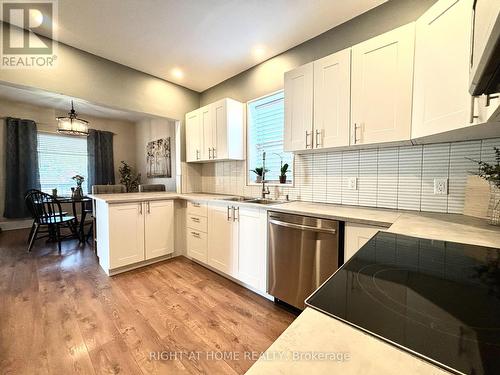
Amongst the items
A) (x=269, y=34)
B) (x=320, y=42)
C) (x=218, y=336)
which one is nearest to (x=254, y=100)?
(x=269, y=34)

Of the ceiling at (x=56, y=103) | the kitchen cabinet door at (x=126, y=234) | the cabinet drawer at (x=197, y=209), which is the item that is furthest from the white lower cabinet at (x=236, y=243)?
the ceiling at (x=56, y=103)

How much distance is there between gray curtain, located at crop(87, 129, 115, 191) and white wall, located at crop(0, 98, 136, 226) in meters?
0.17

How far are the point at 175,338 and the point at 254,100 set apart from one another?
104 inches

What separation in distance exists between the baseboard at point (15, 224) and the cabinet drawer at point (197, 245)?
4.35 m

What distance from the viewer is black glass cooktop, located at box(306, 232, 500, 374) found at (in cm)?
37

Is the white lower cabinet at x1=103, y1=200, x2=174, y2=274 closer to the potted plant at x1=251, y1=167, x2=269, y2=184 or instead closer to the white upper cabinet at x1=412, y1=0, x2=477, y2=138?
the potted plant at x1=251, y1=167, x2=269, y2=184

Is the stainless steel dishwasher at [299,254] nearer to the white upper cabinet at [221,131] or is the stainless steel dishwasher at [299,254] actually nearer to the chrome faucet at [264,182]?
the chrome faucet at [264,182]

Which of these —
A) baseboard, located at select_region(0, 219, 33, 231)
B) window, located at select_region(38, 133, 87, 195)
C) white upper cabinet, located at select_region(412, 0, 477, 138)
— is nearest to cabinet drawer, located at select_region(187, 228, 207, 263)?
white upper cabinet, located at select_region(412, 0, 477, 138)

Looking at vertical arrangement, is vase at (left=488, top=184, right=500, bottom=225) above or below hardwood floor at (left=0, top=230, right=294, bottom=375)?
above

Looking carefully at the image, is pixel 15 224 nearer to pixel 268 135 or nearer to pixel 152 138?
pixel 152 138

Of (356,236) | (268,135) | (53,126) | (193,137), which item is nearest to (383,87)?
(356,236)

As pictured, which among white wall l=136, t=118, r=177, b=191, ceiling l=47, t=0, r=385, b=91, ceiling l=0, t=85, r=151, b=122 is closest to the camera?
ceiling l=47, t=0, r=385, b=91

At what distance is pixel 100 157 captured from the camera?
17.8ft

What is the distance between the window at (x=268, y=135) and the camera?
2635 millimetres
